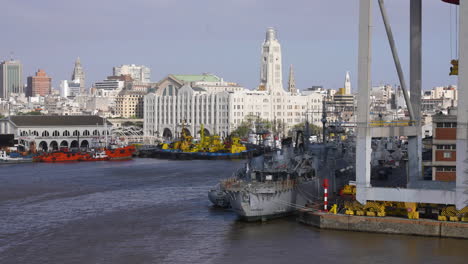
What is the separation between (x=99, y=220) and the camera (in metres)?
34.0

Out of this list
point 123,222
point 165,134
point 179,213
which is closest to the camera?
point 123,222

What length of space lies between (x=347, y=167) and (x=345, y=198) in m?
10.5

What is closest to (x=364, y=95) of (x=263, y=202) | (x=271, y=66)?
(x=263, y=202)

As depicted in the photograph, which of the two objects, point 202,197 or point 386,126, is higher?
point 386,126

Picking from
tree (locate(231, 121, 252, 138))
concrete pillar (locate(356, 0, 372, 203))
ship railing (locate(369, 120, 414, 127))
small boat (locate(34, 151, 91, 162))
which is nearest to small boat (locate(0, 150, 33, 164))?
small boat (locate(34, 151, 91, 162))

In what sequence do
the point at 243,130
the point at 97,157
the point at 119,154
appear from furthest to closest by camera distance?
the point at 243,130, the point at 119,154, the point at 97,157

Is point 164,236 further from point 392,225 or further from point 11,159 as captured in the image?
point 11,159

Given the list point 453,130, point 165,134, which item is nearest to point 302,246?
point 453,130

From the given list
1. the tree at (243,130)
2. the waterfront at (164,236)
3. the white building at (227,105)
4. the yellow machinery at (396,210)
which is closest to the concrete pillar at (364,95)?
the yellow machinery at (396,210)

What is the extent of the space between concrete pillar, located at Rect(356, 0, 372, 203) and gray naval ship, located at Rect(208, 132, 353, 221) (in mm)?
4846

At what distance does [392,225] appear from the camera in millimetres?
27688

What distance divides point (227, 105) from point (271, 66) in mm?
14894

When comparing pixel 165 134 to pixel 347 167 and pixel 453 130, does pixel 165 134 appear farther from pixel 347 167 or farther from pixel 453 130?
pixel 453 130

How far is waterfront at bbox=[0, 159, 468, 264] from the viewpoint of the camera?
25688 millimetres
